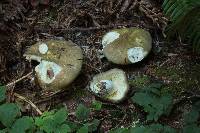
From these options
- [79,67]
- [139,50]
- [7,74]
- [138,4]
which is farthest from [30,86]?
[138,4]

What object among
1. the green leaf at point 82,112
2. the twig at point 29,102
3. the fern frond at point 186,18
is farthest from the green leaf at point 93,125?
the fern frond at point 186,18

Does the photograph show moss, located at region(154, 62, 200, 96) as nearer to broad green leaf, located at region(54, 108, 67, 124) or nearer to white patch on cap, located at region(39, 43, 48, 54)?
broad green leaf, located at region(54, 108, 67, 124)

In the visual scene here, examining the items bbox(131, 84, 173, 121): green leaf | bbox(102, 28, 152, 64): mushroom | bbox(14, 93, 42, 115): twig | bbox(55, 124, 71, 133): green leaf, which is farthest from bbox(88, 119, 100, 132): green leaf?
bbox(102, 28, 152, 64): mushroom

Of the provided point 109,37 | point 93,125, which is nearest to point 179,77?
point 109,37

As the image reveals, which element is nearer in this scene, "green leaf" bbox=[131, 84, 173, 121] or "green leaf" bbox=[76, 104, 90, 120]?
"green leaf" bbox=[131, 84, 173, 121]

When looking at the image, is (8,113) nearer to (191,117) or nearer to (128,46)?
(128,46)

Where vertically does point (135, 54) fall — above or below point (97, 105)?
above
